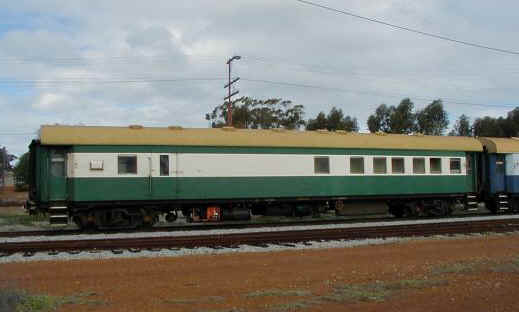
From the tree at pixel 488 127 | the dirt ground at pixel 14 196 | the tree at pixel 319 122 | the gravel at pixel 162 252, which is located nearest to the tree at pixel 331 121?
the tree at pixel 319 122

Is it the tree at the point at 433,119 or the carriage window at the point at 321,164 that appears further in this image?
the tree at the point at 433,119

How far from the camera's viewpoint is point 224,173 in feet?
63.8

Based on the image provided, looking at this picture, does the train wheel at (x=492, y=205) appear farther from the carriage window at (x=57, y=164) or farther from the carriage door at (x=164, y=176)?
the carriage window at (x=57, y=164)

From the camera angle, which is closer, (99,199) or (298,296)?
(298,296)

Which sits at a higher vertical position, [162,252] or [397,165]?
[397,165]

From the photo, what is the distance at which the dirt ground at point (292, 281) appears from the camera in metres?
8.03

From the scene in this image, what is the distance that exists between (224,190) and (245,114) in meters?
36.8

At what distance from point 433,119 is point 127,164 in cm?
4577

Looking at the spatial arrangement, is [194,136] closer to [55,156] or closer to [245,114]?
[55,156]

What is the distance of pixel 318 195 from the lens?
2092 cm

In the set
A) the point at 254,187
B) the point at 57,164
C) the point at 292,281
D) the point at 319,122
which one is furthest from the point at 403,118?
the point at 292,281

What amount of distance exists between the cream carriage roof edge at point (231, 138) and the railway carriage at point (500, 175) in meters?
1.61

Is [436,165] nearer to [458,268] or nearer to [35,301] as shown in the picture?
[458,268]

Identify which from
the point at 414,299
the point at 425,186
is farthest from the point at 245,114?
the point at 414,299
